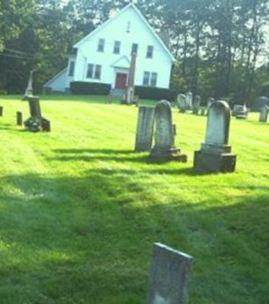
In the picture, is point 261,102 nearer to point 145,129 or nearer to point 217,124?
point 145,129

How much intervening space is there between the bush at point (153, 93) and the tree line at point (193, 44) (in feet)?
32.0

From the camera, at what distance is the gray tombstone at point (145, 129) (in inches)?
579

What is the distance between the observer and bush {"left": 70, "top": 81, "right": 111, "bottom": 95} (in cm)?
6259

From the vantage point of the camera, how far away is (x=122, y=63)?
67.6 m

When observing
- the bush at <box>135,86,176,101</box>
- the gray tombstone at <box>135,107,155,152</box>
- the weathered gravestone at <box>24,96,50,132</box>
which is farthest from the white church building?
the gray tombstone at <box>135,107,155,152</box>

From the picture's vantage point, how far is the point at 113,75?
6731 centimetres

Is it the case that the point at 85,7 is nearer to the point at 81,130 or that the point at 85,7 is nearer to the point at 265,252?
the point at 81,130

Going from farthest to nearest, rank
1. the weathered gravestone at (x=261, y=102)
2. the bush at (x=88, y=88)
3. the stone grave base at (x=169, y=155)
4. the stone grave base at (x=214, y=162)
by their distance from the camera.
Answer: the bush at (x=88, y=88)
the weathered gravestone at (x=261, y=102)
the stone grave base at (x=169, y=155)
the stone grave base at (x=214, y=162)

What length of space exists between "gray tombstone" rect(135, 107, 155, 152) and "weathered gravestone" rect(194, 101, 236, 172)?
6.36 feet

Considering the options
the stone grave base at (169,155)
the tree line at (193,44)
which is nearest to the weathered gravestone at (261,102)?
the tree line at (193,44)

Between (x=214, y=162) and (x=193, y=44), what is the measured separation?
65.6m

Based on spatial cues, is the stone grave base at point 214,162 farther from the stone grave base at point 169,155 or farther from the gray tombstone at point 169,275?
the gray tombstone at point 169,275

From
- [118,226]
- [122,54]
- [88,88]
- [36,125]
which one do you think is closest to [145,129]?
[36,125]

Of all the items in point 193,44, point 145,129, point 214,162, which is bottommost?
point 214,162
